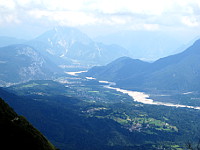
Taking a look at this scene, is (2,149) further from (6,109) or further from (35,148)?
(6,109)

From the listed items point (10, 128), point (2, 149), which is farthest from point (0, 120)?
Answer: point (2, 149)

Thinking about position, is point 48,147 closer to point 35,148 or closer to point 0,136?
point 35,148

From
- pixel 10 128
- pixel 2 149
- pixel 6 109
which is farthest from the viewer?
pixel 6 109

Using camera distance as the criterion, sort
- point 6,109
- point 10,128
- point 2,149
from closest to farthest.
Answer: point 2,149 → point 10,128 → point 6,109

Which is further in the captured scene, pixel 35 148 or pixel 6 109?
pixel 6 109

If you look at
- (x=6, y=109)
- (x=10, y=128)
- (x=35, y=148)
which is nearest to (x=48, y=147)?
(x=35, y=148)

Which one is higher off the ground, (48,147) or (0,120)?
(0,120)
